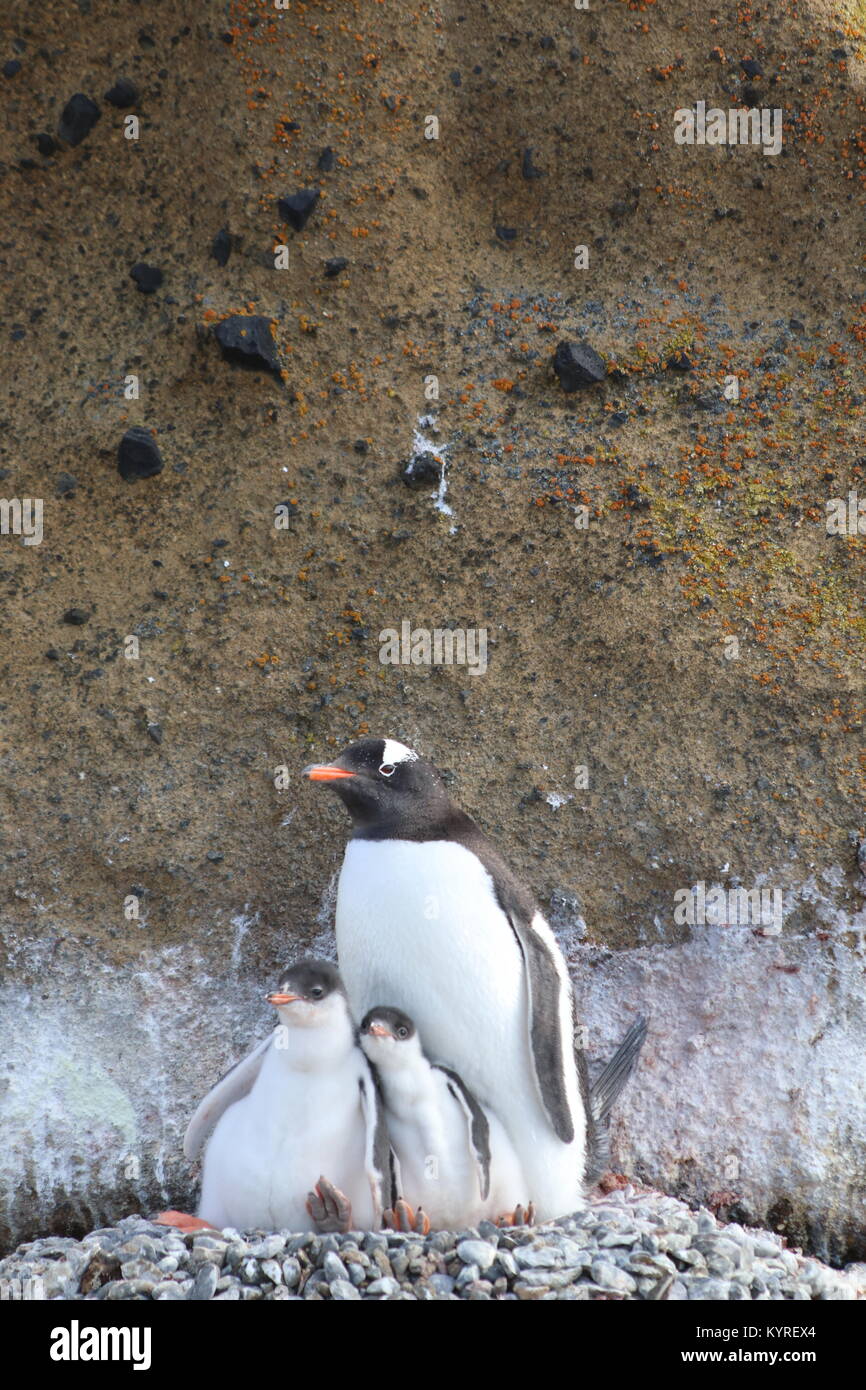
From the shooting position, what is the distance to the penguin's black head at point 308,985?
3.87m

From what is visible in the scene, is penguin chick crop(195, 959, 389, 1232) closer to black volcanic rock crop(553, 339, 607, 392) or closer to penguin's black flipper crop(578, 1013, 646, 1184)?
penguin's black flipper crop(578, 1013, 646, 1184)

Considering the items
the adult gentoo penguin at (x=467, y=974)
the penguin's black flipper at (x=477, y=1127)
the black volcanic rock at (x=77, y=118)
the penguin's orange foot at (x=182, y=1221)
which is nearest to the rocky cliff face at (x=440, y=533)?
the black volcanic rock at (x=77, y=118)

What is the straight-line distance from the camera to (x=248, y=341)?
5.73 metres

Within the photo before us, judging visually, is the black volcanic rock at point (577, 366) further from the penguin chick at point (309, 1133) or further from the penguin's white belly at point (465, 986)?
the penguin chick at point (309, 1133)

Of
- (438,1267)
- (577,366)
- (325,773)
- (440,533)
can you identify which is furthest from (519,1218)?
(577,366)

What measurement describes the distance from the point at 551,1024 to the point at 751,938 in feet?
4.19

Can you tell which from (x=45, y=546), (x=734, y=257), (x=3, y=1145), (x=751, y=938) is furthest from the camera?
(x=734, y=257)

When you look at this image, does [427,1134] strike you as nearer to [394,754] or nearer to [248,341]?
[394,754]

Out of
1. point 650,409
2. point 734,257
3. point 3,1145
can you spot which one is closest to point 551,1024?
point 3,1145

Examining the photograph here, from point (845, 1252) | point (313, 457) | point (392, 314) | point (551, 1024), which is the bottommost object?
point (845, 1252)

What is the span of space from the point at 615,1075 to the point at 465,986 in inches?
32.2

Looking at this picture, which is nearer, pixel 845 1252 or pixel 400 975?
pixel 400 975

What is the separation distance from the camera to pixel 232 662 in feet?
18.1

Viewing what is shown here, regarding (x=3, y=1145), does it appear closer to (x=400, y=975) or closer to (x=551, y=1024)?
(x=400, y=975)
